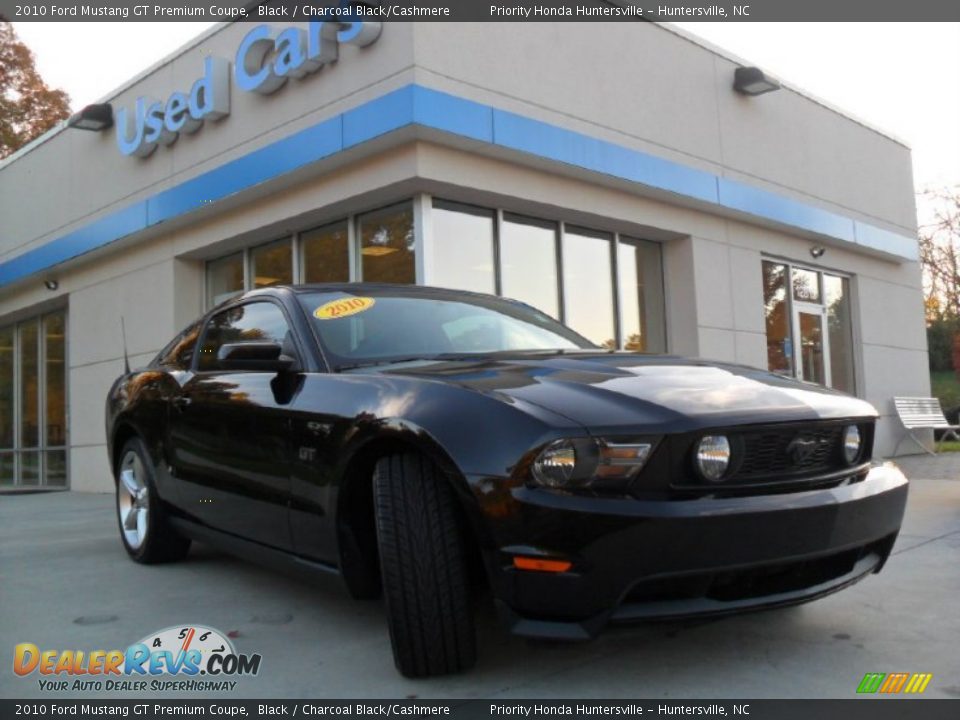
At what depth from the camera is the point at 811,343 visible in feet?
41.7

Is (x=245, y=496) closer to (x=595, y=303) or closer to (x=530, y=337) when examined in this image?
(x=530, y=337)

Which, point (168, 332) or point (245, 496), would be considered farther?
point (168, 332)

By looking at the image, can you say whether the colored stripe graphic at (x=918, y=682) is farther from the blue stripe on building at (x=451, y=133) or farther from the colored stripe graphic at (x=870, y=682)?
the blue stripe on building at (x=451, y=133)

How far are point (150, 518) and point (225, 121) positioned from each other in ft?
20.4

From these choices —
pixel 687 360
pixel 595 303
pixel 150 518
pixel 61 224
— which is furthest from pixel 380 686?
pixel 61 224

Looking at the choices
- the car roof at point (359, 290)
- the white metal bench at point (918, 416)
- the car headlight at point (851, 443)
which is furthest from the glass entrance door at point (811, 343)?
the car headlight at point (851, 443)

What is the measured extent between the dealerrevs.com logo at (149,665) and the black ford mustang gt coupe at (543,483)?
420 mm

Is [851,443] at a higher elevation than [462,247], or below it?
below

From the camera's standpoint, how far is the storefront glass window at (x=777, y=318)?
11891mm

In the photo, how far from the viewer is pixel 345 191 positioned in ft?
27.5

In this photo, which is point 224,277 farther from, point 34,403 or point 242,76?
point 34,403

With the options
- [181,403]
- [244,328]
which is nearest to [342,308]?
[244,328]

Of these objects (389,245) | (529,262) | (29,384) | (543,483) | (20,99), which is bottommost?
(543,483)

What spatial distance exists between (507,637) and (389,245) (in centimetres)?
584
